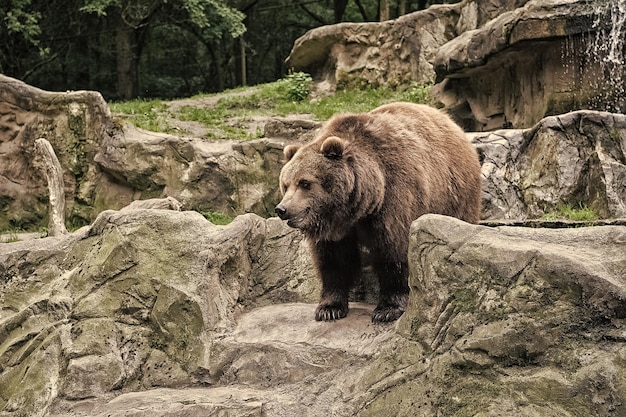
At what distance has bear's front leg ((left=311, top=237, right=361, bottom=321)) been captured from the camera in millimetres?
4891

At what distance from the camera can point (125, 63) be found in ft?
63.7

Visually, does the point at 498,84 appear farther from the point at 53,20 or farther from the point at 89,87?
the point at 89,87

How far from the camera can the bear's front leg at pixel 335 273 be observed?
16.0ft

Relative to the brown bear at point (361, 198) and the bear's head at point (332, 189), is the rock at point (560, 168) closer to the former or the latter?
the brown bear at point (361, 198)

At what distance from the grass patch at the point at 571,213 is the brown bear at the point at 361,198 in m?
2.31

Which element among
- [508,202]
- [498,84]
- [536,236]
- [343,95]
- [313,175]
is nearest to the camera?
[536,236]

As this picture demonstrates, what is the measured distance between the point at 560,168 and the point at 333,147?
153 inches

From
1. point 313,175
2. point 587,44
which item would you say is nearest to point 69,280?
point 313,175

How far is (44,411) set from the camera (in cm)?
444

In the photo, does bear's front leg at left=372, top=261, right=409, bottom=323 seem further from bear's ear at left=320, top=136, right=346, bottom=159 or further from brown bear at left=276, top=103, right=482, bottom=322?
bear's ear at left=320, top=136, right=346, bottom=159

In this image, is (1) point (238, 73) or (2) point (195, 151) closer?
(2) point (195, 151)

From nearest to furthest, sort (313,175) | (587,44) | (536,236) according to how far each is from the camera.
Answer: (536,236) < (313,175) < (587,44)

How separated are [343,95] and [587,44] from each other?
6.75 m

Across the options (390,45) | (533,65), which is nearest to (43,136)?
(533,65)
